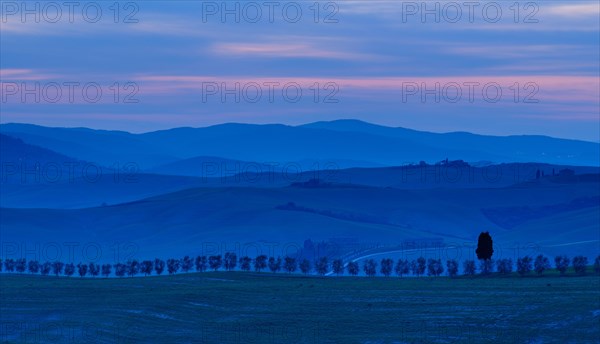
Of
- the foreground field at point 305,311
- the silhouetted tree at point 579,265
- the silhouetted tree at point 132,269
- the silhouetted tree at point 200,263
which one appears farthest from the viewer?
the silhouetted tree at point 132,269

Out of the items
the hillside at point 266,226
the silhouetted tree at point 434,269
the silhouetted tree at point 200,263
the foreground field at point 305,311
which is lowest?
the foreground field at point 305,311

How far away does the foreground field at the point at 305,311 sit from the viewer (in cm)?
4303

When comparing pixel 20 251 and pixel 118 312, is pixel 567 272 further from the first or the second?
pixel 20 251

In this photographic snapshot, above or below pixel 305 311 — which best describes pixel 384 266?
above

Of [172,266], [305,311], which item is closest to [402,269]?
[172,266]

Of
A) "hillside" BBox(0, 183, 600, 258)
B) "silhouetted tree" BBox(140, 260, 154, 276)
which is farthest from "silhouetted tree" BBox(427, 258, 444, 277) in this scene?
"hillside" BBox(0, 183, 600, 258)

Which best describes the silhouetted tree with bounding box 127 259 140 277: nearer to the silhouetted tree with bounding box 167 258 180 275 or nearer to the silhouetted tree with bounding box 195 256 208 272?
the silhouetted tree with bounding box 167 258 180 275

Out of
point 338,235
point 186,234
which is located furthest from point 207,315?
point 186,234

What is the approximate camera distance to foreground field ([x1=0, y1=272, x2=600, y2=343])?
43031 millimetres

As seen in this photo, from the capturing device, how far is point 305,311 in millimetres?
50875

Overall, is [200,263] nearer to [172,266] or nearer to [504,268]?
[172,266]

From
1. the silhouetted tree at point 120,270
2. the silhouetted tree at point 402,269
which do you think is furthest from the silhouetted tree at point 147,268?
the silhouetted tree at point 402,269

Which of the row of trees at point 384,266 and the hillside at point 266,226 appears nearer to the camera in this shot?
the row of trees at point 384,266

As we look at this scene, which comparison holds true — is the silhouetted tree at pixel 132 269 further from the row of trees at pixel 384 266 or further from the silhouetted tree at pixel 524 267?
the silhouetted tree at pixel 524 267
